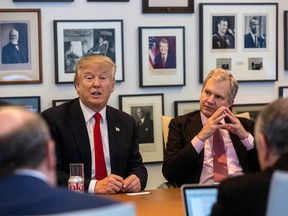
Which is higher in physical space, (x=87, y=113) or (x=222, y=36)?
(x=222, y=36)

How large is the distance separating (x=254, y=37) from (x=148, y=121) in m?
1.08

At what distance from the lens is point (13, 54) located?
4.27 meters

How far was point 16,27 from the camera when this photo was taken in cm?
426

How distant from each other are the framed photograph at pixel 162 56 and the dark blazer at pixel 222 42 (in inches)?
9.9

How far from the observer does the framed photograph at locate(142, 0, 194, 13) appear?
4.50 metres

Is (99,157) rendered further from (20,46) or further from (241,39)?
(241,39)

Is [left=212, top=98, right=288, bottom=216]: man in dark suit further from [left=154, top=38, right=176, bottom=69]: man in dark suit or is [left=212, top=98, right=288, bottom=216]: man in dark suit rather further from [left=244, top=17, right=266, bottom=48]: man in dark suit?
[left=244, top=17, right=266, bottom=48]: man in dark suit

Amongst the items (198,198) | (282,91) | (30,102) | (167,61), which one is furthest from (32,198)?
(282,91)

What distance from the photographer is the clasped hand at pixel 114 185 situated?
330 cm

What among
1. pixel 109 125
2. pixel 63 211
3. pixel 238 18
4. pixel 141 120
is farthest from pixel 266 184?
pixel 238 18

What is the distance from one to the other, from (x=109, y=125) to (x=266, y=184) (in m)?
2.03

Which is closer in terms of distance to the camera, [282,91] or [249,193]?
[249,193]

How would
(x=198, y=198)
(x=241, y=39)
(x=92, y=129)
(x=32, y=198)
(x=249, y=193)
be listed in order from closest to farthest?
(x=32, y=198)
(x=249, y=193)
(x=198, y=198)
(x=92, y=129)
(x=241, y=39)

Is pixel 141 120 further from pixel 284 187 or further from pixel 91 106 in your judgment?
pixel 284 187
